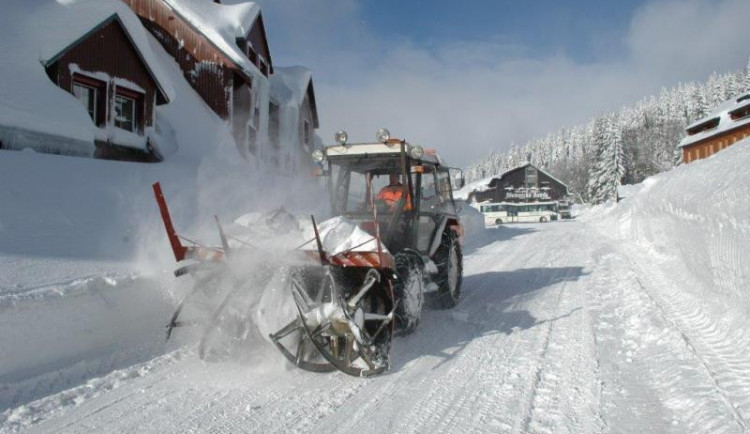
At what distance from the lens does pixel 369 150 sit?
5770 millimetres

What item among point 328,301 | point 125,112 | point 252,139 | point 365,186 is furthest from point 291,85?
point 328,301

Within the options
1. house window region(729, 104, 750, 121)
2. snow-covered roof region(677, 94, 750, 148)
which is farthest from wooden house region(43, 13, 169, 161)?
house window region(729, 104, 750, 121)

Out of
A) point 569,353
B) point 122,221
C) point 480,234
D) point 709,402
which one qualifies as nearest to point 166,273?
point 122,221

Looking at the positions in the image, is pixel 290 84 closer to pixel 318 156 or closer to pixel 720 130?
pixel 318 156

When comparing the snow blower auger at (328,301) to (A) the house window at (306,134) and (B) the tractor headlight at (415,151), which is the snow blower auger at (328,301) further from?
(A) the house window at (306,134)

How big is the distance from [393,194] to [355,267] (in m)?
1.55

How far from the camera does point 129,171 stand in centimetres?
1019

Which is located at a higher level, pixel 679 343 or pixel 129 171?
pixel 129 171

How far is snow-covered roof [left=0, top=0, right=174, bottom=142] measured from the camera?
922 cm

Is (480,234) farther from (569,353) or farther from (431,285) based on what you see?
(569,353)

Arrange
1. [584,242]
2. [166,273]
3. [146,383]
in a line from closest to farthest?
1. [146,383]
2. [166,273]
3. [584,242]

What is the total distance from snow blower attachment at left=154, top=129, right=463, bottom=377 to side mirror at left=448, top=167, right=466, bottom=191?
1.89ft

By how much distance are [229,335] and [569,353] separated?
297cm

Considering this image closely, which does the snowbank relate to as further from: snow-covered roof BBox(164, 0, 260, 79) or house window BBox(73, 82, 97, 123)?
snow-covered roof BBox(164, 0, 260, 79)
